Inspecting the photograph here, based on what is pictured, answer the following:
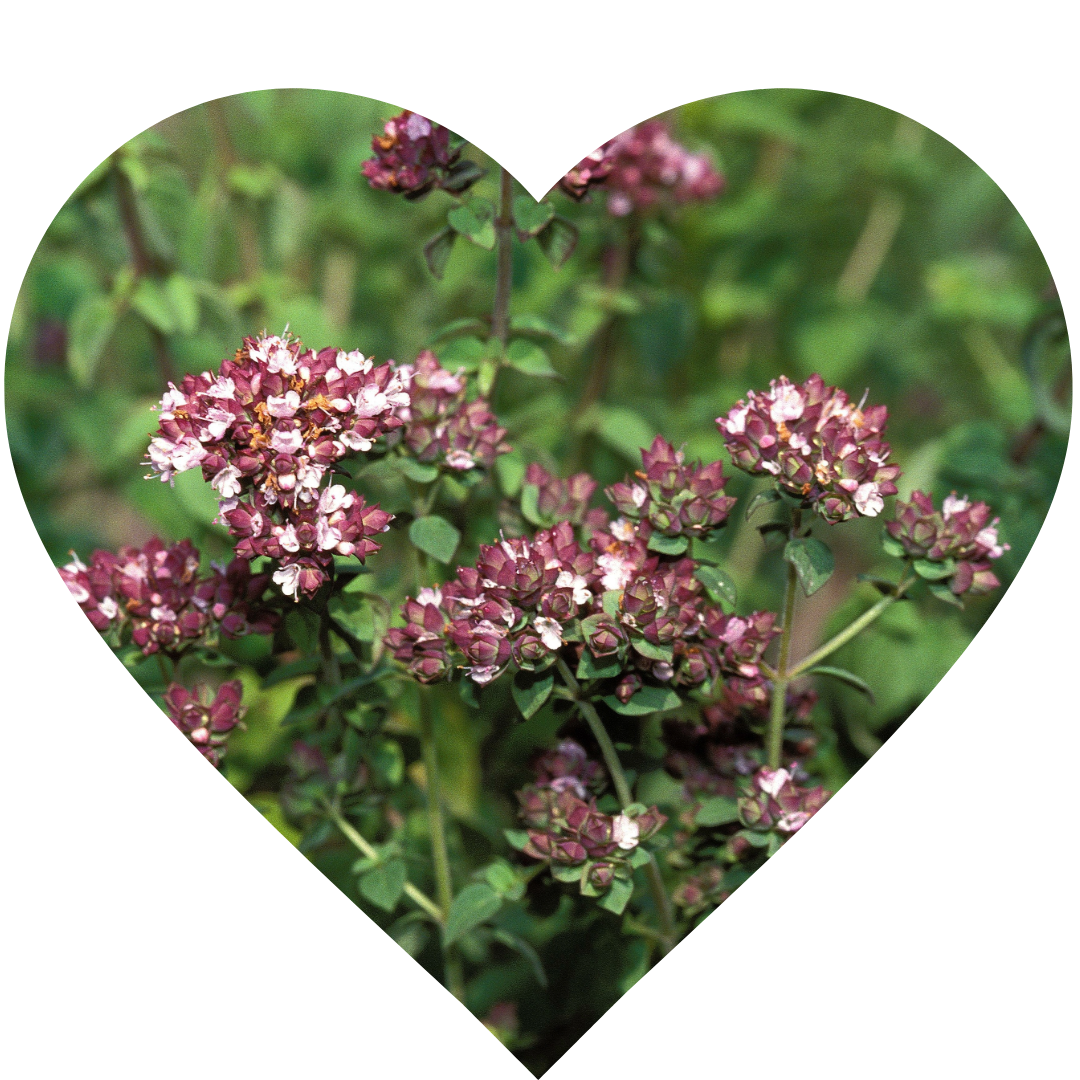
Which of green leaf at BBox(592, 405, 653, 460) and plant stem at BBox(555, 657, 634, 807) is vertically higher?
green leaf at BBox(592, 405, 653, 460)

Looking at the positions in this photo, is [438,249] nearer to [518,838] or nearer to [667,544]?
[667,544]

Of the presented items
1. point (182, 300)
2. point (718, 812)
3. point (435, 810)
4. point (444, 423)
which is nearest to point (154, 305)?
point (182, 300)

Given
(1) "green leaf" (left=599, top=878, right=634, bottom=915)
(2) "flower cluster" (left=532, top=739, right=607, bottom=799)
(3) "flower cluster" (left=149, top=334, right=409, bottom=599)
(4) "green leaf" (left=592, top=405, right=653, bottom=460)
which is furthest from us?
(4) "green leaf" (left=592, top=405, right=653, bottom=460)

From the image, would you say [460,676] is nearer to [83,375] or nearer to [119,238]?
[83,375]

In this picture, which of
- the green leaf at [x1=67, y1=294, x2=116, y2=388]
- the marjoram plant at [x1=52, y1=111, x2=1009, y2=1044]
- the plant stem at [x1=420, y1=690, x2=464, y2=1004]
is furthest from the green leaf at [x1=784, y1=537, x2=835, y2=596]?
the green leaf at [x1=67, y1=294, x2=116, y2=388]

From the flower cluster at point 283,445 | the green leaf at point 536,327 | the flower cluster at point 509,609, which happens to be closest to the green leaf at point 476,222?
the green leaf at point 536,327

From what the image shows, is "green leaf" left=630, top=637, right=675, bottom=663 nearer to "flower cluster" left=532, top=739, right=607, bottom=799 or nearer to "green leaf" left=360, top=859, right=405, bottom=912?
"flower cluster" left=532, top=739, right=607, bottom=799
